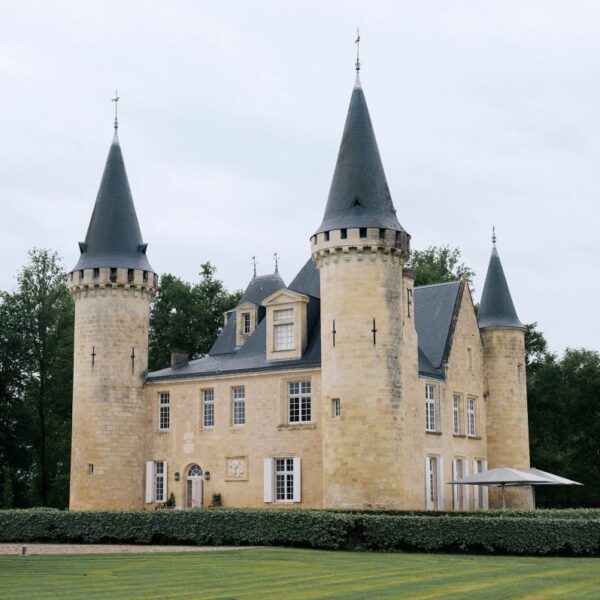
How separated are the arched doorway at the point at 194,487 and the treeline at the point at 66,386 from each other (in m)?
15.9

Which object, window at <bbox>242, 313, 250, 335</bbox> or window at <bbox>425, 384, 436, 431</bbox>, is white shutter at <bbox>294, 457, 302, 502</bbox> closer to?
window at <bbox>425, 384, 436, 431</bbox>

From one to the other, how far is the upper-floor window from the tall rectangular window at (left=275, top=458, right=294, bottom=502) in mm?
5314

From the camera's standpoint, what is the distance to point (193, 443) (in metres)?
38.7

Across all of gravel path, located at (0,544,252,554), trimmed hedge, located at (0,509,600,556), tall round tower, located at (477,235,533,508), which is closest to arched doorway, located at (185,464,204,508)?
trimmed hedge, located at (0,509,600,556)

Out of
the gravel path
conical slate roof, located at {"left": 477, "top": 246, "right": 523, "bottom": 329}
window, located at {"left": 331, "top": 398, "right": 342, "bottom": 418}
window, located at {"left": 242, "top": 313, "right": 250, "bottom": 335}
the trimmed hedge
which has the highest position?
conical slate roof, located at {"left": 477, "top": 246, "right": 523, "bottom": 329}

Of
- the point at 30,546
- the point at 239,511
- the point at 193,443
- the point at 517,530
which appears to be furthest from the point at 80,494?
the point at 517,530

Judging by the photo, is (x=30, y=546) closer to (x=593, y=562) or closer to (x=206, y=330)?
(x=593, y=562)

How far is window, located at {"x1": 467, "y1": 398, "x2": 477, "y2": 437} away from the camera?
40469 millimetres

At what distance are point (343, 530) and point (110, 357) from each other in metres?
16.5

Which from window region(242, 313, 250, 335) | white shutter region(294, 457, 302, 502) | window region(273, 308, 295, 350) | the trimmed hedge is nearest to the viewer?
the trimmed hedge

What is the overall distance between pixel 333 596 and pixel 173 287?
43107 millimetres

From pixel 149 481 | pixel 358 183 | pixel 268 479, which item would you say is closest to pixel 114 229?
pixel 149 481

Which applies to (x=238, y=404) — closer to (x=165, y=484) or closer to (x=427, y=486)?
(x=165, y=484)

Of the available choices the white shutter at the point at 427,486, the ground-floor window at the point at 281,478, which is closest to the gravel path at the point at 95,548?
the ground-floor window at the point at 281,478
